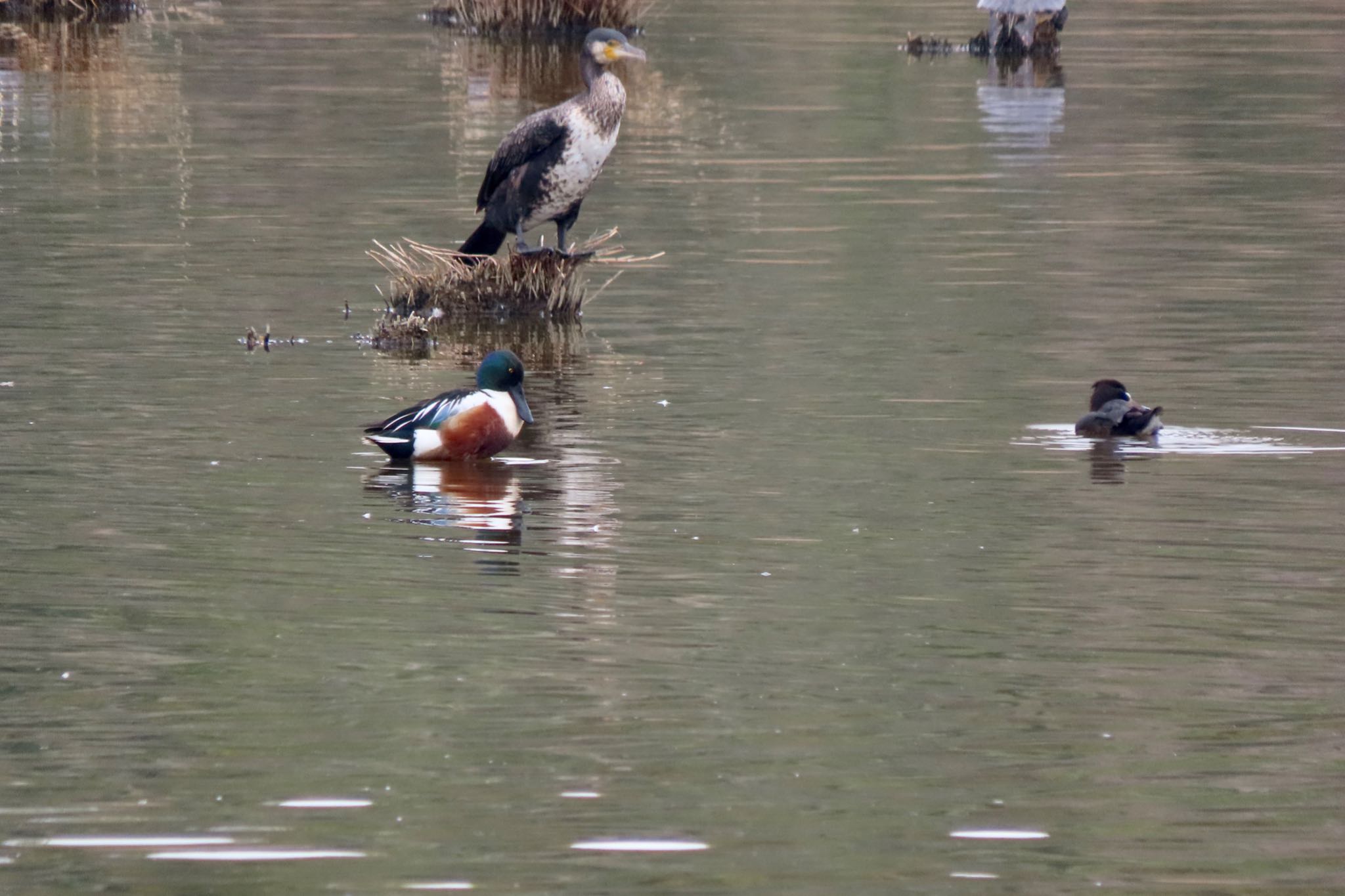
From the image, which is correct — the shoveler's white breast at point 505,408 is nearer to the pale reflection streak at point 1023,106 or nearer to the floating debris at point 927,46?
the pale reflection streak at point 1023,106

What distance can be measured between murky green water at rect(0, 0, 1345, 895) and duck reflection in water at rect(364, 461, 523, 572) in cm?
4

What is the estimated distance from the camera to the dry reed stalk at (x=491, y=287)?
594 inches

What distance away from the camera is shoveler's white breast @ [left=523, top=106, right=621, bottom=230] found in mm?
14266

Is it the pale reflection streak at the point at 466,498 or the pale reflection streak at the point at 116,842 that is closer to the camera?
the pale reflection streak at the point at 116,842

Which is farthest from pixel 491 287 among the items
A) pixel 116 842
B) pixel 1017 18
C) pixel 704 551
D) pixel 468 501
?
pixel 1017 18

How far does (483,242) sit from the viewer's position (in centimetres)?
1499

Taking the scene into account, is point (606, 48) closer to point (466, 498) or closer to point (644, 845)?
point (466, 498)

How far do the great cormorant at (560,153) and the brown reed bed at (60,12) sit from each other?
26.3m

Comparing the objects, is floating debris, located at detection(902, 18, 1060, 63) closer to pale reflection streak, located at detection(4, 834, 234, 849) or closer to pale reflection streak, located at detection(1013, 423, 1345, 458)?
pale reflection streak, located at detection(1013, 423, 1345, 458)

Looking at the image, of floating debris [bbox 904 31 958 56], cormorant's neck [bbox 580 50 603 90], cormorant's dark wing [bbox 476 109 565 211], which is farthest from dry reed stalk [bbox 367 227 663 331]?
floating debris [bbox 904 31 958 56]

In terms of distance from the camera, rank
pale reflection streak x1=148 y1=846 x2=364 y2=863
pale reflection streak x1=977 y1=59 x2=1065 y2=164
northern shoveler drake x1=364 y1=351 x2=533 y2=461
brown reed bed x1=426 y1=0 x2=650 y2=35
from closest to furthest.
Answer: pale reflection streak x1=148 y1=846 x2=364 y2=863, northern shoveler drake x1=364 y1=351 x2=533 y2=461, pale reflection streak x1=977 y1=59 x2=1065 y2=164, brown reed bed x1=426 y1=0 x2=650 y2=35

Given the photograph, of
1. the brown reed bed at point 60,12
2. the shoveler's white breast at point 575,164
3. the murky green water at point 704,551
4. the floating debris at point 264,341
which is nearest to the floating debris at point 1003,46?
the murky green water at point 704,551

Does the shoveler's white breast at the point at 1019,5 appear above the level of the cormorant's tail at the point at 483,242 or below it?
above

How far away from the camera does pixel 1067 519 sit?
368 inches
